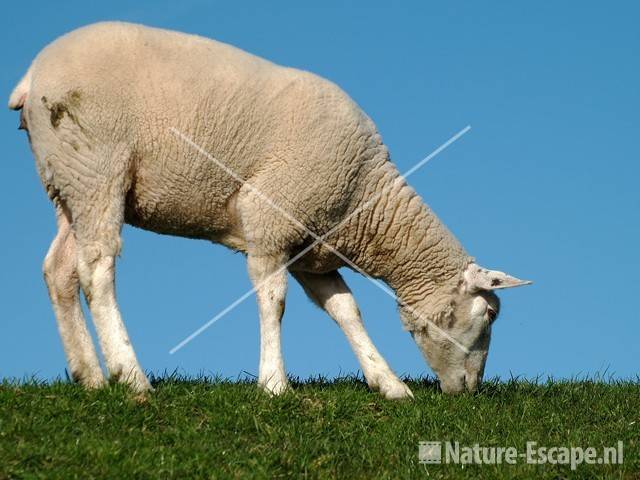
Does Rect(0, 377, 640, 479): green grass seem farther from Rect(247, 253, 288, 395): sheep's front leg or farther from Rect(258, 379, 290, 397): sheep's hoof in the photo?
Rect(247, 253, 288, 395): sheep's front leg

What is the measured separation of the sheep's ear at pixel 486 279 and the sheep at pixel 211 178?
0.02 m

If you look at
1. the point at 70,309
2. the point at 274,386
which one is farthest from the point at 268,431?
the point at 70,309

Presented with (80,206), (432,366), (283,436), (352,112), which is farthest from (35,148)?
(432,366)

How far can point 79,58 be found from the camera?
31.7 feet

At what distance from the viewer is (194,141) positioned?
9711 mm

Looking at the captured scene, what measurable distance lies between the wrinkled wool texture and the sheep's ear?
51.5 inches

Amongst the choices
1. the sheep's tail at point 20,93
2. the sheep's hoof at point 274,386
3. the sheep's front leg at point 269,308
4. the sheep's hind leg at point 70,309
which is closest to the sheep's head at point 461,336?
the sheep's front leg at point 269,308

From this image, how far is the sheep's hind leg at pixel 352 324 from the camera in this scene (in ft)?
34.4

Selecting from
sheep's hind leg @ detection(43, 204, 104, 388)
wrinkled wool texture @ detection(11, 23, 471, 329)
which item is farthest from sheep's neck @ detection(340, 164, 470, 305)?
Answer: sheep's hind leg @ detection(43, 204, 104, 388)

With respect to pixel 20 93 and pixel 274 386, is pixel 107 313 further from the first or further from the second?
→ pixel 20 93

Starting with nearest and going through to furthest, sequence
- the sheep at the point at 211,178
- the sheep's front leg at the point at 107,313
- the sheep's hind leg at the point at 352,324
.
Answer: the sheep's front leg at the point at 107,313 → the sheep at the point at 211,178 → the sheep's hind leg at the point at 352,324

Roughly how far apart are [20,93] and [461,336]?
17.0 feet

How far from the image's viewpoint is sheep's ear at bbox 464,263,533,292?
1071 cm

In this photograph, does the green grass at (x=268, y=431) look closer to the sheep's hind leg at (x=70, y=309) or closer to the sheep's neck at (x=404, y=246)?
the sheep's hind leg at (x=70, y=309)
